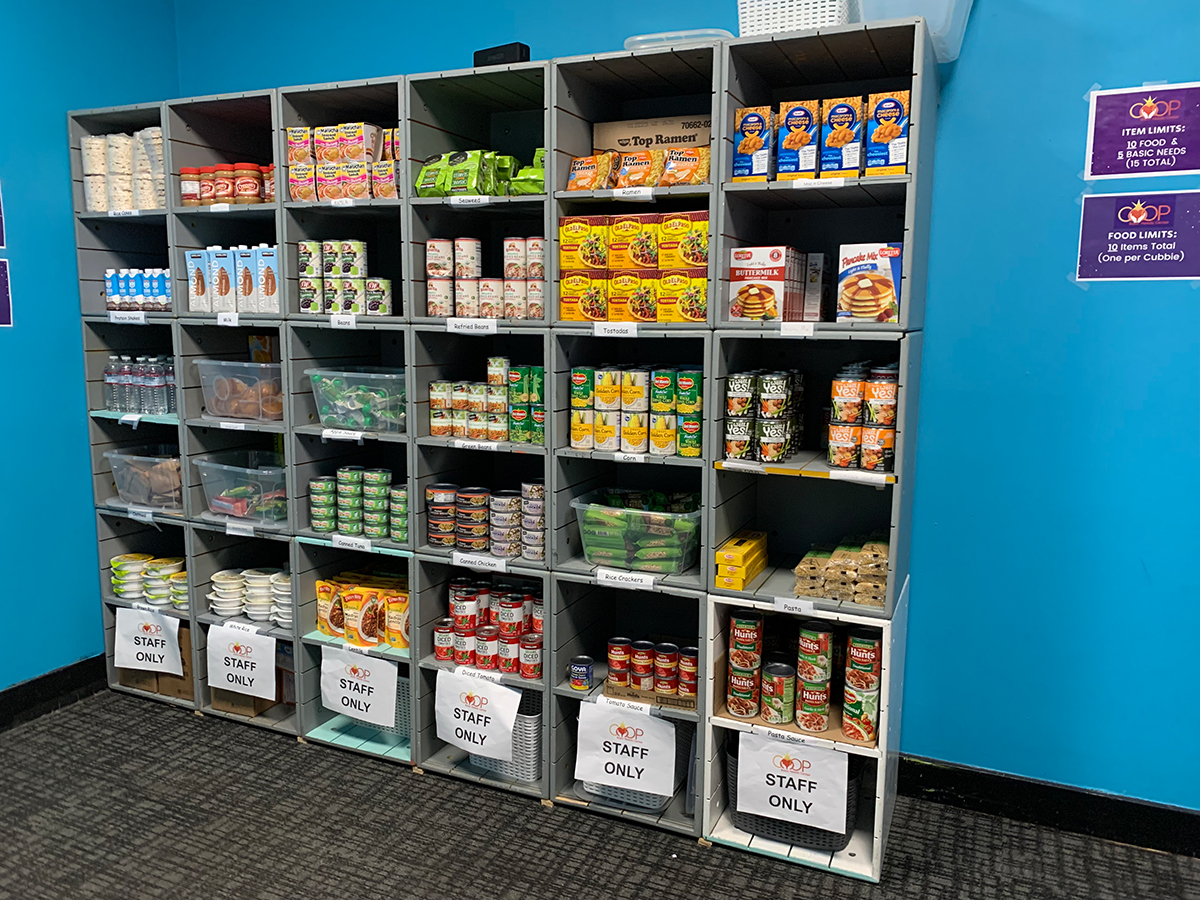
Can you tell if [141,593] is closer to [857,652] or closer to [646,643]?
[646,643]

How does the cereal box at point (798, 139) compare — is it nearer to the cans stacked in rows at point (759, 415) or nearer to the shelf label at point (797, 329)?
the shelf label at point (797, 329)

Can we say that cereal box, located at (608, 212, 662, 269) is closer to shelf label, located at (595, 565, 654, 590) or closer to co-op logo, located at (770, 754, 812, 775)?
shelf label, located at (595, 565, 654, 590)

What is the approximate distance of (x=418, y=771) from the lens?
11.6ft

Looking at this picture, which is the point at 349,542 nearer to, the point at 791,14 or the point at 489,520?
the point at 489,520

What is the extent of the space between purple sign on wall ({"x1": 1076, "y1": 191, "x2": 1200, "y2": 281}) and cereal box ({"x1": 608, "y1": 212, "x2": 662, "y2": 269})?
1.39 meters

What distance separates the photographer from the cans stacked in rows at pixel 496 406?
127 inches

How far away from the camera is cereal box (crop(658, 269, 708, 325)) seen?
2.89 metres

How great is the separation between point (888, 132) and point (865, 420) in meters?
0.85

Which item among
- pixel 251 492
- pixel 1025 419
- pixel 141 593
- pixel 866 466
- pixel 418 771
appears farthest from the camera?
pixel 141 593

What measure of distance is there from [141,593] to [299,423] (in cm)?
131

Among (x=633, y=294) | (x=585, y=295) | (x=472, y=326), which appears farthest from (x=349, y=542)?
(x=633, y=294)

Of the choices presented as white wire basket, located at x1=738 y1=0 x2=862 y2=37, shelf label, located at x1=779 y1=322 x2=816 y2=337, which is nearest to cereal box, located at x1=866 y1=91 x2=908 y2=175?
white wire basket, located at x1=738 y1=0 x2=862 y2=37

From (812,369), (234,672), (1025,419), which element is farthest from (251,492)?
(1025,419)

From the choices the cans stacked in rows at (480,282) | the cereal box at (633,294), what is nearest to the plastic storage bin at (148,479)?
the cans stacked in rows at (480,282)
